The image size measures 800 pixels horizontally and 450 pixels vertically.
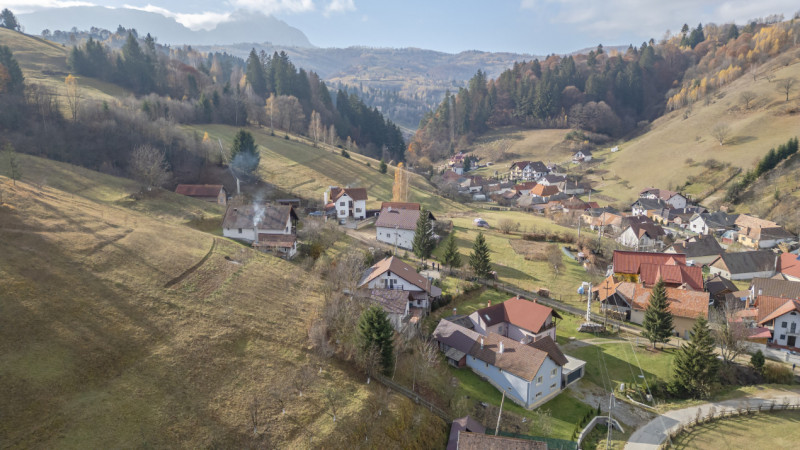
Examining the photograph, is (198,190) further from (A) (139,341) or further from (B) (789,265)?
(B) (789,265)

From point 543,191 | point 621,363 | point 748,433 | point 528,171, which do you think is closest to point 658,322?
point 621,363

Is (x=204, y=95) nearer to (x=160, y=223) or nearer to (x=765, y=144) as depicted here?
(x=160, y=223)

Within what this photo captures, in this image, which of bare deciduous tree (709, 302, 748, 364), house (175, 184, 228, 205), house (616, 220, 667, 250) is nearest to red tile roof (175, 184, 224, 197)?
house (175, 184, 228, 205)

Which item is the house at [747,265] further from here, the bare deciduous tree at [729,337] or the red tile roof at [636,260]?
the bare deciduous tree at [729,337]

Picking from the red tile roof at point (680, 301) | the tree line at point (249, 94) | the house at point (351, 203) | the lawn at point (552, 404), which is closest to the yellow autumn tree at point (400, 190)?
the house at point (351, 203)

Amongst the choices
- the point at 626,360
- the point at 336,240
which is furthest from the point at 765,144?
the point at 336,240
